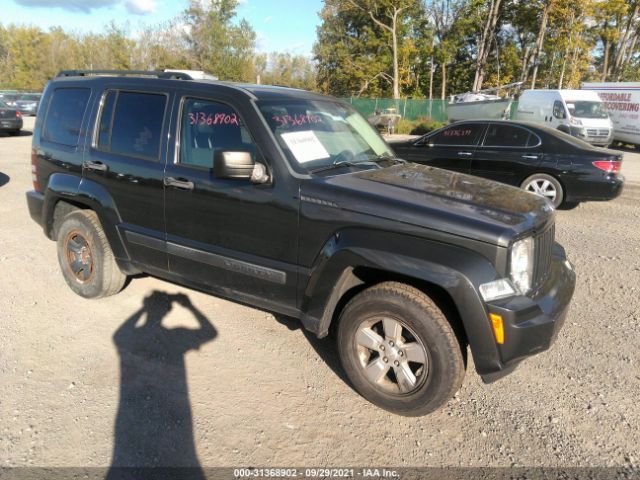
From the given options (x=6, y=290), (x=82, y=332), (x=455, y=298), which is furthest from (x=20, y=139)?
(x=455, y=298)

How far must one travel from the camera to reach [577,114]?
17.8 metres

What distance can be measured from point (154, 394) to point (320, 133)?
215 cm

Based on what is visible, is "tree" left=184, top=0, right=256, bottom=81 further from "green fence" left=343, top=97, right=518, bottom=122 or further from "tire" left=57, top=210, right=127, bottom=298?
"tire" left=57, top=210, right=127, bottom=298

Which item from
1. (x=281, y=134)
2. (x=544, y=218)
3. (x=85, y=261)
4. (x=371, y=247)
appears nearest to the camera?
(x=371, y=247)

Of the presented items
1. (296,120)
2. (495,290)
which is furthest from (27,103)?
(495,290)

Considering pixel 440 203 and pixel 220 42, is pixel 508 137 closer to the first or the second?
pixel 440 203

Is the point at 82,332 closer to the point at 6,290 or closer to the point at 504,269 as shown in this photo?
the point at 6,290

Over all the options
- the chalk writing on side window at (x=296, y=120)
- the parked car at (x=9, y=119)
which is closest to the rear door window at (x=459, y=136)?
the chalk writing on side window at (x=296, y=120)

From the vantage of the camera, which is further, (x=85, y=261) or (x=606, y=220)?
(x=606, y=220)

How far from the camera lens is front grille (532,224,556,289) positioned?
2.84 m

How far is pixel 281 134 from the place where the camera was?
3240 millimetres

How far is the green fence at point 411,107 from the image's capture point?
104ft

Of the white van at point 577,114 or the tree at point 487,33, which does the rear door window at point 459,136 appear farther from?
the tree at point 487,33

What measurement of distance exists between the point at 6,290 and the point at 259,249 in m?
3.01
